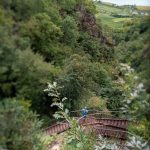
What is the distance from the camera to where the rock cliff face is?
62.3 meters

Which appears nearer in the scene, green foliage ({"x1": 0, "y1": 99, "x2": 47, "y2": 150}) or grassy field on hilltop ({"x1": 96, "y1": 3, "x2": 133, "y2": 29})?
green foliage ({"x1": 0, "y1": 99, "x2": 47, "y2": 150})

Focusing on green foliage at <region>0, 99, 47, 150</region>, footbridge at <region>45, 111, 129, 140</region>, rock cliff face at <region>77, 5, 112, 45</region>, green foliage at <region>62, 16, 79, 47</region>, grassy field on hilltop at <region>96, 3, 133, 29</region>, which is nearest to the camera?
green foliage at <region>0, 99, 47, 150</region>

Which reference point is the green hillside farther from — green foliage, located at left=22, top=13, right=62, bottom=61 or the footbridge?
green foliage, located at left=22, top=13, right=62, bottom=61

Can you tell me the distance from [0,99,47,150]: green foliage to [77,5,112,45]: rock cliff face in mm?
47723

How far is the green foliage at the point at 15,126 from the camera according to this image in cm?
1268

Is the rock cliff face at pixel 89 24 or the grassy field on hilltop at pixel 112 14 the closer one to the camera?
the rock cliff face at pixel 89 24

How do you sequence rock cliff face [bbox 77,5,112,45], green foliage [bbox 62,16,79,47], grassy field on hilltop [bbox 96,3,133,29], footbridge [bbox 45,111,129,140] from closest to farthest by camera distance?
1. footbridge [bbox 45,111,129,140]
2. green foliage [bbox 62,16,79,47]
3. rock cliff face [bbox 77,5,112,45]
4. grassy field on hilltop [bbox 96,3,133,29]

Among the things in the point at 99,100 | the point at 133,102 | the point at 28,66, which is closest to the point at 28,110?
the point at 28,66

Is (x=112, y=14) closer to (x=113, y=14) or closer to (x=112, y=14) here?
(x=112, y=14)

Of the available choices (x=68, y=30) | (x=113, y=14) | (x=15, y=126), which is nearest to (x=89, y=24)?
(x=68, y=30)

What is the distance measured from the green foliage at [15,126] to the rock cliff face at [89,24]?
1879 inches

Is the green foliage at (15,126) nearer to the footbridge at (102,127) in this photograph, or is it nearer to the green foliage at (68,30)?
the footbridge at (102,127)

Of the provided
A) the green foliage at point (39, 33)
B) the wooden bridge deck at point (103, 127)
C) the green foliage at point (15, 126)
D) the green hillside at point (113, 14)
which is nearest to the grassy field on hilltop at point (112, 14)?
the green hillside at point (113, 14)

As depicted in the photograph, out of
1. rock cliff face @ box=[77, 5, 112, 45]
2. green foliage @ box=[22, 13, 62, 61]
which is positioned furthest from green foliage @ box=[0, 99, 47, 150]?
rock cliff face @ box=[77, 5, 112, 45]
